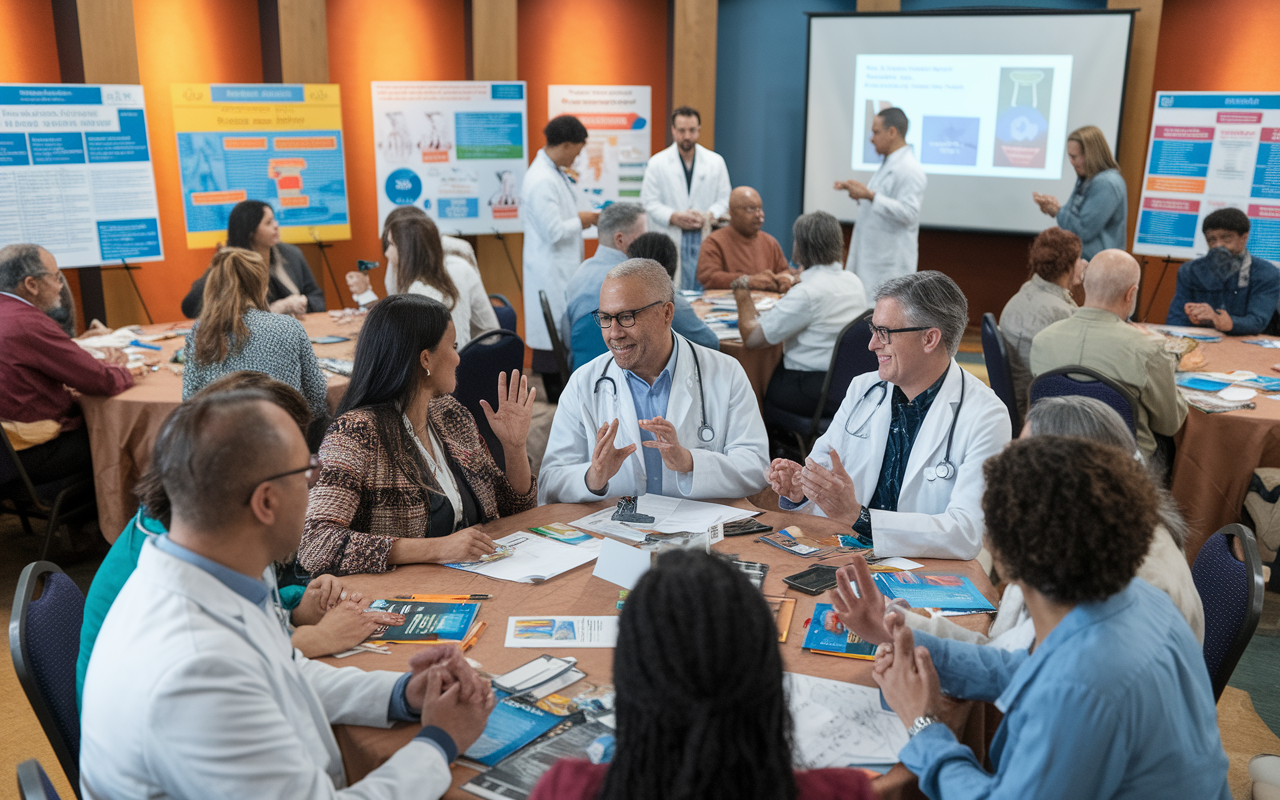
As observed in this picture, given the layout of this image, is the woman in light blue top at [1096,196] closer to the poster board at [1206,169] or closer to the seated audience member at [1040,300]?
the poster board at [1206,169]

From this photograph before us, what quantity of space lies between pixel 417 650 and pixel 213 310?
7.73 ft

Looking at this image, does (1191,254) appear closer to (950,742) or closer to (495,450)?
(495,450)

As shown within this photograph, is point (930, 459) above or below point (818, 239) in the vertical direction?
below

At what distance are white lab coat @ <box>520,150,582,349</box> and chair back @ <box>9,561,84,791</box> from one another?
467 cm

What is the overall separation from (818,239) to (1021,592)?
3313 millimetres

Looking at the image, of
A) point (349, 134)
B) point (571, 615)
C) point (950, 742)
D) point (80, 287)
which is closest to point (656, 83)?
point (349, 134)

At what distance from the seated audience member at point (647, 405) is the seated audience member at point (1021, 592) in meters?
0.97

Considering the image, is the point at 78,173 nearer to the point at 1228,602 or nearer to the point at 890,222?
the point at 890,222

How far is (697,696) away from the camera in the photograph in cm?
99

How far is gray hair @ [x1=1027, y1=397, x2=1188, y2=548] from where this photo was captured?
5.86 feet

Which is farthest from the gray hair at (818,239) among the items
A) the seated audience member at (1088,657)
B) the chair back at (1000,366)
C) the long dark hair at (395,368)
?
the seated audience member at (1088,657)

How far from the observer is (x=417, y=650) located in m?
1.88

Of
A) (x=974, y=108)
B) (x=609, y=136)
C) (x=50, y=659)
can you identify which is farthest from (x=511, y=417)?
(x=974, y=108)

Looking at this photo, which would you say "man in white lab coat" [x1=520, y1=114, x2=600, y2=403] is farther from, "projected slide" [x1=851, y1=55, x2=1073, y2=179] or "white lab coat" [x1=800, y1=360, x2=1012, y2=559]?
"white lab coat" [x1=800, y1=360, x2=1012, y2=559]
